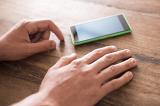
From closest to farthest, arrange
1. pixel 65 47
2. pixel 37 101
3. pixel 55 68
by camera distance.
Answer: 1. pixel 37 101
2. pixel 55 68
3. pixel 65 47

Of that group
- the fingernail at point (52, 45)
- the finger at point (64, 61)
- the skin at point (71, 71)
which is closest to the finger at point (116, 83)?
the skin at point (71, 71)

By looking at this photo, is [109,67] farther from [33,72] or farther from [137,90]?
[33,72]

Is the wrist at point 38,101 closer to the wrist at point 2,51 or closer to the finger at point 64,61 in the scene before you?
the finger at point 64,61

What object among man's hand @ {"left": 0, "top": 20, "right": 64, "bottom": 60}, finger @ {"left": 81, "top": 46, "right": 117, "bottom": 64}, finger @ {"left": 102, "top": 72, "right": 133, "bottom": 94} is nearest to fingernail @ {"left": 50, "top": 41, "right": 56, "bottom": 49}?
man's hand @ {"left": 0, "top": 20, "right": 64, "bottom": 60}

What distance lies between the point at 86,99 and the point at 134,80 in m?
0.15

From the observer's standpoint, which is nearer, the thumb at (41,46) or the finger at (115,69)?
the finger at (115,69)

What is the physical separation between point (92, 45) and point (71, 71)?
0.16m

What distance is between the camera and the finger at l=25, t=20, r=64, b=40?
850 mm

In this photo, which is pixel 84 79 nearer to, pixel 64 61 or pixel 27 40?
pixel 64 61

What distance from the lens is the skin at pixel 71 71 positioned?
657 mm

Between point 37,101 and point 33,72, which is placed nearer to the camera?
point 37,101

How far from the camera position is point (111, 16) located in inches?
35.1

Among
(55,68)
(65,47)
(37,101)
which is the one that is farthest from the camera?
(65,47)

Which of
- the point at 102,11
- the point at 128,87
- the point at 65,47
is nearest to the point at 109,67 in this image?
the point at 128,87
